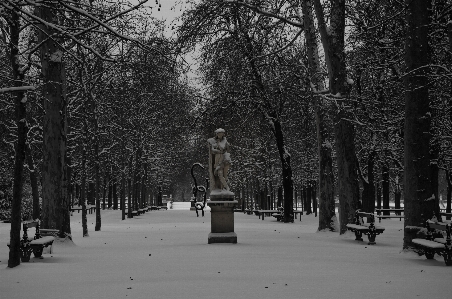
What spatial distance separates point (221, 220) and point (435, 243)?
5976mm

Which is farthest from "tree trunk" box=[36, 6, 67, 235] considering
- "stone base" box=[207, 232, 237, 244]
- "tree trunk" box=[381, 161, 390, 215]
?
"tree trunk" box=[381, 161, 390, 215]

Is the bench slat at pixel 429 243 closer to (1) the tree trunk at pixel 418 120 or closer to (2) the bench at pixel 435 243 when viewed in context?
(2) the bench at pixel 435 243

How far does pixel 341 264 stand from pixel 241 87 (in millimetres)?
16753

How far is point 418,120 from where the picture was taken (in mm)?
12219

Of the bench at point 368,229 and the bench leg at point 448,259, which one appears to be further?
the bench at point 368,229

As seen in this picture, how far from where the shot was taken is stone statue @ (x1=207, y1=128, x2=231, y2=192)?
52.9 feet

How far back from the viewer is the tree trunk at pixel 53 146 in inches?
576

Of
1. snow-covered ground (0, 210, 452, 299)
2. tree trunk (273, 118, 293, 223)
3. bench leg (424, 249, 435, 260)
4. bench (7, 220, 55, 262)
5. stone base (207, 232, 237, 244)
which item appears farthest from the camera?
tree trunk (273, 118, 293, 223)

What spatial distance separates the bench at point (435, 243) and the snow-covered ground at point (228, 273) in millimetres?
210

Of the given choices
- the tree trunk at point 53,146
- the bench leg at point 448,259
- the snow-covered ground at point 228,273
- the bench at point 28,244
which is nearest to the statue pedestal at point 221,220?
the snow-covered ground at point 228,273

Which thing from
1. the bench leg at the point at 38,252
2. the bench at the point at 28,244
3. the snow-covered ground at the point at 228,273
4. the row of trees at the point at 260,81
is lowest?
the snow-covered ground at the point at 228,273

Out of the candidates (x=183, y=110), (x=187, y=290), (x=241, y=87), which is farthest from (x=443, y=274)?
(x=183, y=110)

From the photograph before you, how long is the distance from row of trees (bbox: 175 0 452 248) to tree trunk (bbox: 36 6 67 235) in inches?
213

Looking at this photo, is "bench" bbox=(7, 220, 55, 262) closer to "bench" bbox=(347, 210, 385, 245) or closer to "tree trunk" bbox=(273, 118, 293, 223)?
"bench" bbox=(347, 210, 385, 245)
